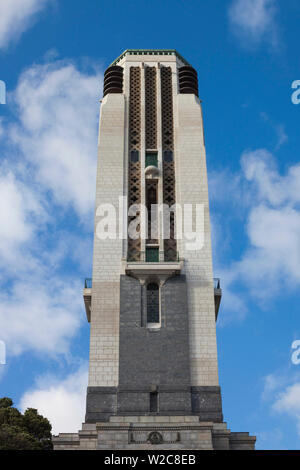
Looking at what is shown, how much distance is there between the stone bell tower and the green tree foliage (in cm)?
464

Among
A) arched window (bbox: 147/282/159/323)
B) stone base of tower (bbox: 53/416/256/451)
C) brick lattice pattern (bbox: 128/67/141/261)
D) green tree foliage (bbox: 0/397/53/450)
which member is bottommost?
stone base of tower (bbox: 53/416/256/451)

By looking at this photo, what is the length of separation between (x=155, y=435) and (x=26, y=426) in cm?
1117

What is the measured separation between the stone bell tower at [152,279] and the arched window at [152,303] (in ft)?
0.15

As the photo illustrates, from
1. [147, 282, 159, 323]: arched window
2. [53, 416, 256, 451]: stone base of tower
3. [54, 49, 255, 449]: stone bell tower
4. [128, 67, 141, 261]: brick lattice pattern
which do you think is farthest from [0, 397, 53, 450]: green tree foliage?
[128, 67, 141, 261]: brick lattice pattern

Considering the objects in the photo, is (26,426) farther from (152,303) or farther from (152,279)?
(152,279)

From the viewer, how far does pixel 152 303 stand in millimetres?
27812

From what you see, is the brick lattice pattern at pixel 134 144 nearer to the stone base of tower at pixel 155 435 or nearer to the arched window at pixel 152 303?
the arched window at pixel 152 303

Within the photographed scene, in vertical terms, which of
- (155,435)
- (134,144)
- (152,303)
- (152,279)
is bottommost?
(155,435)

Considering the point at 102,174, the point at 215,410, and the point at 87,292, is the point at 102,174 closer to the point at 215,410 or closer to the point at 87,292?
the point at 87,292

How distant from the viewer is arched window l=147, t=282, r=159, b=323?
27344 millimetres

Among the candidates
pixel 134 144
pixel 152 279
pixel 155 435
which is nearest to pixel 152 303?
pixel 152 279

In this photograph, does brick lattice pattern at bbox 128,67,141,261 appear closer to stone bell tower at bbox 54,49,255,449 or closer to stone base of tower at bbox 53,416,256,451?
stone bell tower at bbox 54,49,255,449

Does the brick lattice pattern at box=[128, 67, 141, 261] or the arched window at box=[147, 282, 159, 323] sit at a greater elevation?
the brick lattice pattern at box=[128, 67, 141, 261]

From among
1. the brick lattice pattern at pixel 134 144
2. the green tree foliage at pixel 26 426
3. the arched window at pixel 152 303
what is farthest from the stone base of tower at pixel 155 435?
the brick lattice pattern at pixel 134 144
